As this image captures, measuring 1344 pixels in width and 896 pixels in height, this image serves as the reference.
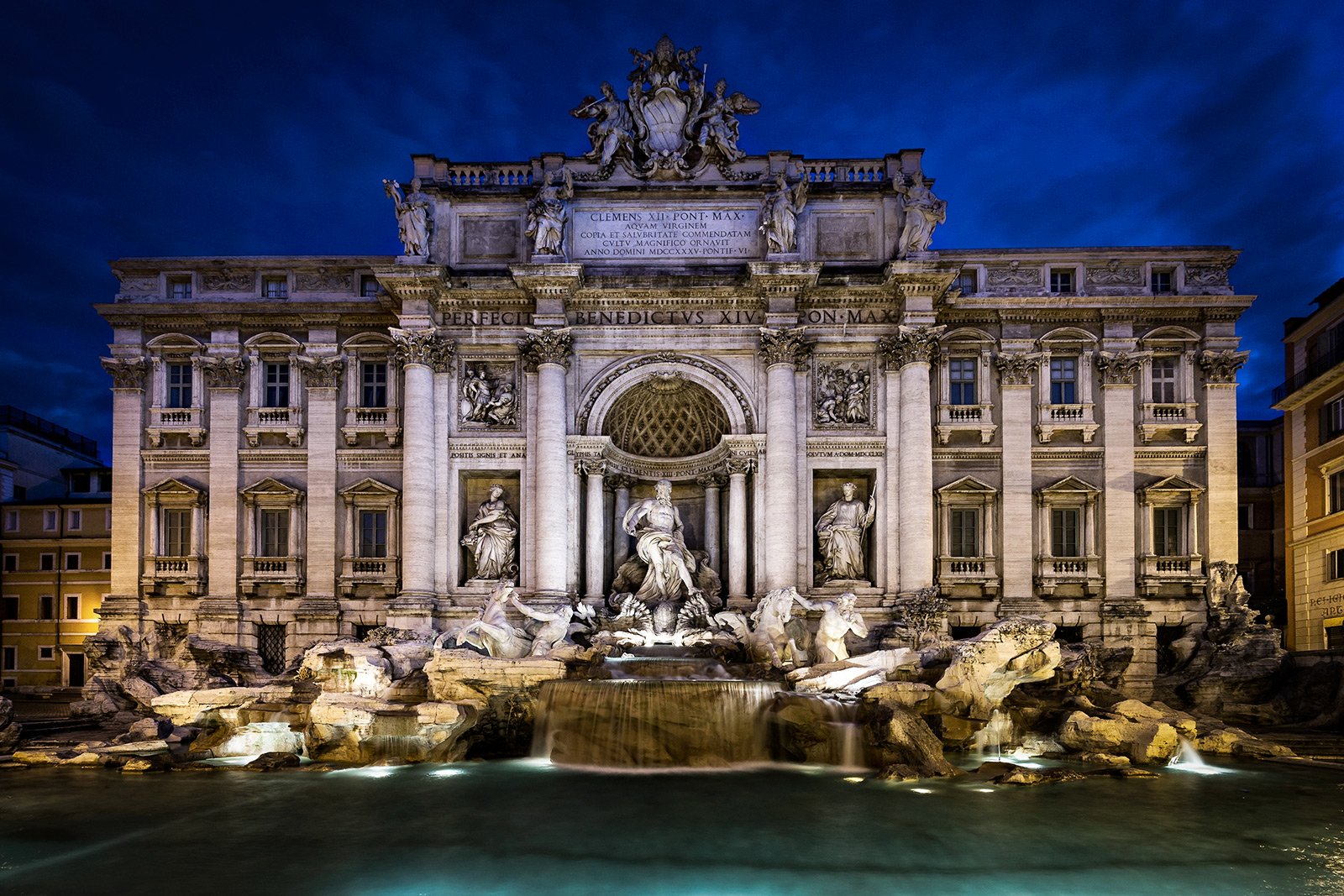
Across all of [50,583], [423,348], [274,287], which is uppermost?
[274,287]

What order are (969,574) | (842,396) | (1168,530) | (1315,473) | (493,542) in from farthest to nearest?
1. (1315,473)
2. (1168,530)
3. (969,574)
4. (842,396)
5. (493,542)

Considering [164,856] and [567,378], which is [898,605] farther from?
[164,856]

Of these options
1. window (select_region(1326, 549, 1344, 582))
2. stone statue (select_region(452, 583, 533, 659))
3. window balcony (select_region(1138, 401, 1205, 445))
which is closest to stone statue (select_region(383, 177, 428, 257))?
stone statue (select_region(452, 583, 533, 659))

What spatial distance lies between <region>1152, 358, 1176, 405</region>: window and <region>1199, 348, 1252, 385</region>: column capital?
82 cm

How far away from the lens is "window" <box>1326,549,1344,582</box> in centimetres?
2983

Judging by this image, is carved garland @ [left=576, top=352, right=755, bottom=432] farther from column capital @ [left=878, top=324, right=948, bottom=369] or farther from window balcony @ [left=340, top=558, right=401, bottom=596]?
window balcony @ [left=340, top=558, right=401, bottom=596]

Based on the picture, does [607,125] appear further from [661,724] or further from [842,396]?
[661,724]

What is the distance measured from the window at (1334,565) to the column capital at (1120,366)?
31.4ft

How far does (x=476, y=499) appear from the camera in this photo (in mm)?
28094

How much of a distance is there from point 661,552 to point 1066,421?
1259 centimetres

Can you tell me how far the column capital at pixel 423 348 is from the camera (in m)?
26.9

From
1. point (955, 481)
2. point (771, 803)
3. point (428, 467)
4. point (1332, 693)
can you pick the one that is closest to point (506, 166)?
point (428, 467)

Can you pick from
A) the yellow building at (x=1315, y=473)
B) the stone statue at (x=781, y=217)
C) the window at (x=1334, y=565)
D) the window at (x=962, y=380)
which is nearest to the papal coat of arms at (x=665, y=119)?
the stone statue at (x=781, y=217)

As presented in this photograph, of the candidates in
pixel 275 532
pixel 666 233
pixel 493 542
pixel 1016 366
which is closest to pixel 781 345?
pixel 666 233
